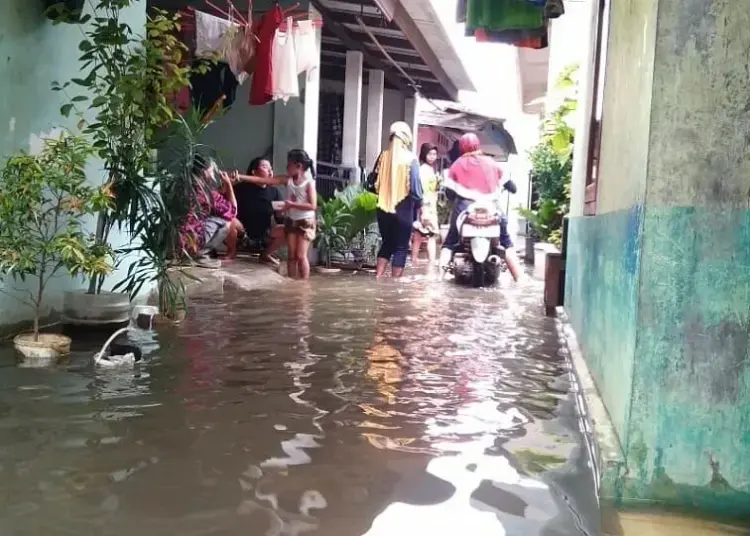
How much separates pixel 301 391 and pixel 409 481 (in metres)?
1.28

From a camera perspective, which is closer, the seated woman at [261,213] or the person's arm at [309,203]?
the person's arm at [309,203]

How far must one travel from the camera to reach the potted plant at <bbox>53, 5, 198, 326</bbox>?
16.3ft

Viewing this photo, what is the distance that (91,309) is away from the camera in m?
5.02

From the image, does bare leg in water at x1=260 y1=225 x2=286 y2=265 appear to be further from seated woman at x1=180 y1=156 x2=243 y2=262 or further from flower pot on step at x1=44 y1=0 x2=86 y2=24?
flower pot on step at x1=44 y1=0 x2=86 y2=24

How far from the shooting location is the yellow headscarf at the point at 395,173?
32.5 ft

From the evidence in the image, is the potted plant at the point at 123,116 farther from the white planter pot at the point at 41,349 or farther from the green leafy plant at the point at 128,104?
the white planter pot at the point at 41,349

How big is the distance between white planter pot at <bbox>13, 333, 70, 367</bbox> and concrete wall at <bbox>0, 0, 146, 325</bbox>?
1.65 feet

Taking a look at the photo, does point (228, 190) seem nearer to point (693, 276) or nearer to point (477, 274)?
point (477, 274)

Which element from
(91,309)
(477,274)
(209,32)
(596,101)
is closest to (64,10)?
(91,309)

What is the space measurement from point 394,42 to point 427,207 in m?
3.26

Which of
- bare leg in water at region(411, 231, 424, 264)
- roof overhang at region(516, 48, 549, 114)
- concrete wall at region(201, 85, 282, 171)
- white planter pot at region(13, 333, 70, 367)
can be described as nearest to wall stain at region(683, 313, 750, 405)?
white planter pot at region(13, 333, 70, 367)

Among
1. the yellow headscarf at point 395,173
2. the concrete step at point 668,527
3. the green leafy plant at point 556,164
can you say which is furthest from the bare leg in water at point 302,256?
the concrete step at point 668,527

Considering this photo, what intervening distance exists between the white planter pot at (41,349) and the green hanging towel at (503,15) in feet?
15.6

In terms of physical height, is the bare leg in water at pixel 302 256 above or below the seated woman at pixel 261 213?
below
